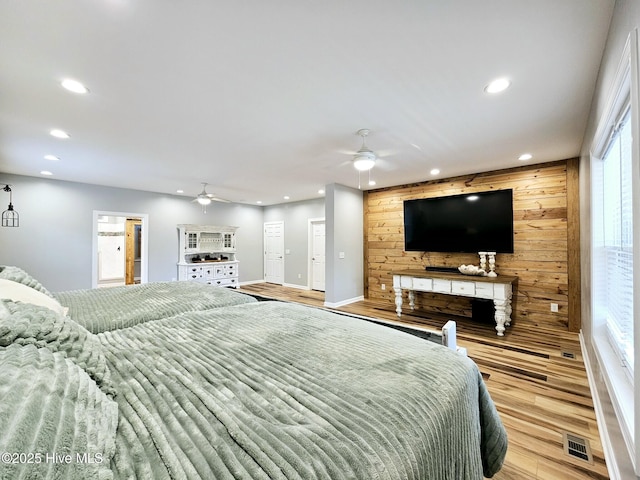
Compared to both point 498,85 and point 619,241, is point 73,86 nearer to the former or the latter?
point 498,85

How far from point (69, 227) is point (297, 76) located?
583cm

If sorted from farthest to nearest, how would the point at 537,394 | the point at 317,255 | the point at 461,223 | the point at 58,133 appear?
the point at 317,255, the point at 461,223, the point at 58,133, the point at 537,394

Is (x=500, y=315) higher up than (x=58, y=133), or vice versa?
(x=58, y=133)

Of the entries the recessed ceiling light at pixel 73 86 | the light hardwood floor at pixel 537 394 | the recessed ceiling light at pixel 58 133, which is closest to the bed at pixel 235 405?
the light hardwood floor at pixel 537 394

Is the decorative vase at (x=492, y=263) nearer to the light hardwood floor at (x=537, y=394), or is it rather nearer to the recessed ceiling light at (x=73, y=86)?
the light hardwood floor at (x=537, y=394)

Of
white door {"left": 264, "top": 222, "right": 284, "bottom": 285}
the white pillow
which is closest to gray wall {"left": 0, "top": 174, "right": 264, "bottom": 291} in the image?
white door {"left": 264, "top": 222, "right": 284, "bottom": 285}

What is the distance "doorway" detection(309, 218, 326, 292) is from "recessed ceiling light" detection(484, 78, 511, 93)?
5247 mm

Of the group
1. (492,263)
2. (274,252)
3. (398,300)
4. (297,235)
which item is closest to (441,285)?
(398,300)

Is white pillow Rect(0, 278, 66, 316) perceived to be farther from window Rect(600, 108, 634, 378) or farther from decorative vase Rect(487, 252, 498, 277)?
decorative vase Rect(487, 252, 498, 277)

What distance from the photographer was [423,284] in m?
4.56

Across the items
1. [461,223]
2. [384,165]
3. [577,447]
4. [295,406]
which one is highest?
[384,165]

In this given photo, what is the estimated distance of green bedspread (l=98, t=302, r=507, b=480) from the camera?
2.06ft

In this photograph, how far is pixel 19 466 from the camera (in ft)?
1.34

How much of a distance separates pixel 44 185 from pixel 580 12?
24.3 ft
